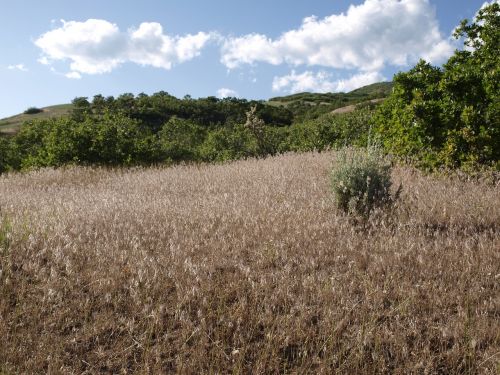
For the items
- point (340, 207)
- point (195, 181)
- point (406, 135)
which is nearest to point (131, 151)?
point (195, 181)

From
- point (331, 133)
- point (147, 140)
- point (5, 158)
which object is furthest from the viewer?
point (5, 158)

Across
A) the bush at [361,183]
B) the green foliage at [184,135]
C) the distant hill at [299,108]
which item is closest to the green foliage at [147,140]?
the green foliage at [184,135]

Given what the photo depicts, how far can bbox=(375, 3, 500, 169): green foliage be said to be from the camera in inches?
307

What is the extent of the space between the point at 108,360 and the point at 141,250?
145cm

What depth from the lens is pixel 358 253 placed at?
4.05m

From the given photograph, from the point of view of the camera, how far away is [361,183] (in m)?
5.43

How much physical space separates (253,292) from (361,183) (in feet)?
8.86

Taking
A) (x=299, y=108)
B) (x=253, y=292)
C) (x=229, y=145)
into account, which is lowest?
(x=253, y=292)

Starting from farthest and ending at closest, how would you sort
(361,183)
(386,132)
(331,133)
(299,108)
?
(299,108) < (331,133) < (386,132) < (361,183)

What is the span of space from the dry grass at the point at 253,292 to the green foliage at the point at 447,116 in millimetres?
2825

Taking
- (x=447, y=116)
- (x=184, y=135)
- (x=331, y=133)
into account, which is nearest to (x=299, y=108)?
(x=184, y=135)

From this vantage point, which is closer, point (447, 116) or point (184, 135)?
point (447, 116)

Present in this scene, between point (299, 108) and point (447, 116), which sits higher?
point (299, 108)

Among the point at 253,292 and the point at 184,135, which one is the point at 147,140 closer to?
the point at 184,135
